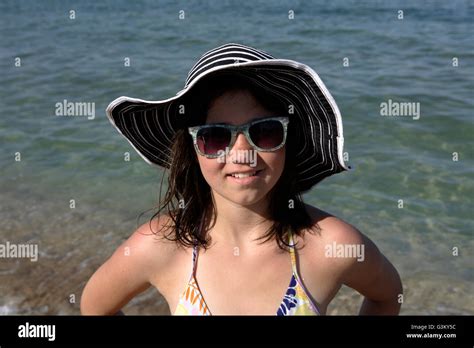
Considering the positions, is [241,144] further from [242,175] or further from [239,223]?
[239,223]

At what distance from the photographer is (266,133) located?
7.82ft

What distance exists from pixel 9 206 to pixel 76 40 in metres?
6.54

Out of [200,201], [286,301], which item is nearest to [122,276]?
[200,201]

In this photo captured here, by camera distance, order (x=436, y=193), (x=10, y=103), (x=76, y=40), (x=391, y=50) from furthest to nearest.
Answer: (x=76, y=40) < (x=391, y=50) < (x=10, y=103) < (x=436, y=193)

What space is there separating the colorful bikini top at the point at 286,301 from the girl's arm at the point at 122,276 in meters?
0.19

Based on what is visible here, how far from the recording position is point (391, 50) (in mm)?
10523

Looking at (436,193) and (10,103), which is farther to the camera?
(10,103)

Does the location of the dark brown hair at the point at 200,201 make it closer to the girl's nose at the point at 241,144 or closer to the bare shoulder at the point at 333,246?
the bare shoulder at the point at 333,246

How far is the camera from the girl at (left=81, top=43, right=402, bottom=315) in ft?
8.07

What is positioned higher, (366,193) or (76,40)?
(76,40)

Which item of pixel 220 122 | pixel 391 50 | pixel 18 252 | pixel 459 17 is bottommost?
pixel 18 252

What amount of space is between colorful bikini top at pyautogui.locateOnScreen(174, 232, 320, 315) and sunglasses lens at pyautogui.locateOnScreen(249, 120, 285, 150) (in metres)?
0.54
